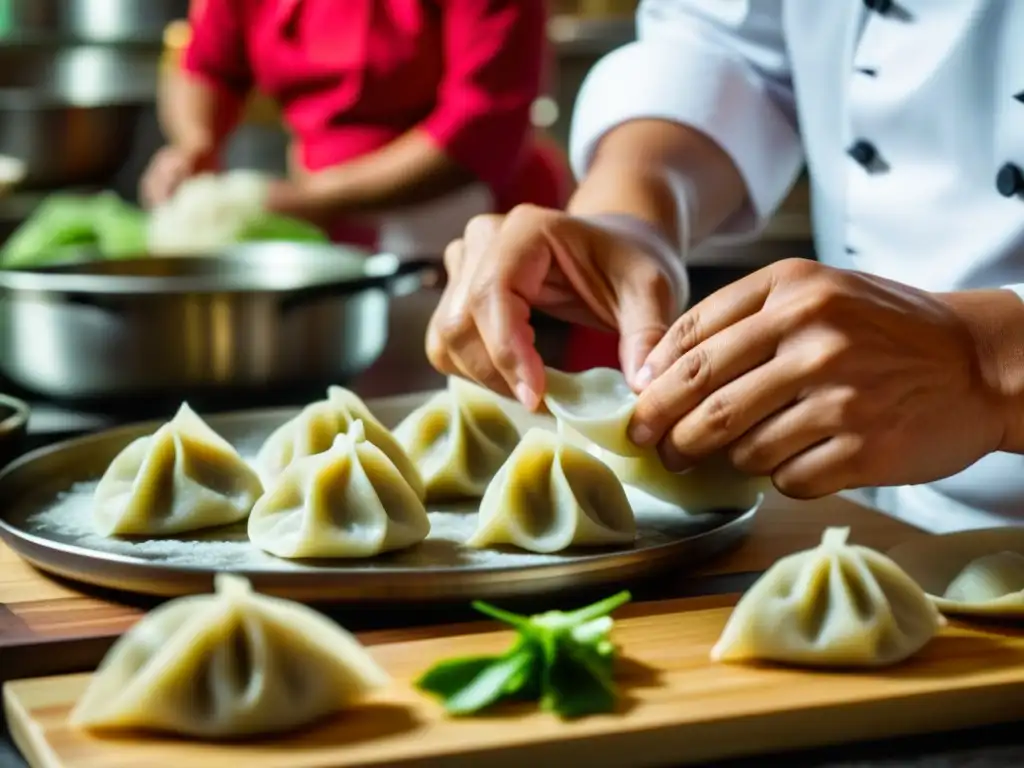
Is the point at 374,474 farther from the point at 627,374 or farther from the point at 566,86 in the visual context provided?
the point at 566,86

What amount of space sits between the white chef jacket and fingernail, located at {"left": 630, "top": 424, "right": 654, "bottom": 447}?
357 millimetres

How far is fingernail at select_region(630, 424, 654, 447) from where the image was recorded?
1293 mm

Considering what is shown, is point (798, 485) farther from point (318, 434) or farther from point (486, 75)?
point (486, 75)

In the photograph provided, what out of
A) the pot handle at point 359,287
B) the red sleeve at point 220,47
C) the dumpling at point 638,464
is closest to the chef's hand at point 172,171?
the red sleeve at point 220,47

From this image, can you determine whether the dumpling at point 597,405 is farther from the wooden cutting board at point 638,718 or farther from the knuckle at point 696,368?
the wooden cutting board at point 638,718

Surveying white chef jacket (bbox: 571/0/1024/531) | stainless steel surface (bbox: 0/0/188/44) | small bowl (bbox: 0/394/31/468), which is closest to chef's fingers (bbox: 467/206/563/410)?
white chef jacket (bbox: 571/0/1024/531)

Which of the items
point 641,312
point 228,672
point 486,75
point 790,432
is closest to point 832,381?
point 790,432

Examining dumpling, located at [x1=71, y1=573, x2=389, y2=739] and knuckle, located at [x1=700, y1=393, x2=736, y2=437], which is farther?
knuckle, located at [x1=700, y1=393, x2=736, y2=437]

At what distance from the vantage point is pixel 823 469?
122cm

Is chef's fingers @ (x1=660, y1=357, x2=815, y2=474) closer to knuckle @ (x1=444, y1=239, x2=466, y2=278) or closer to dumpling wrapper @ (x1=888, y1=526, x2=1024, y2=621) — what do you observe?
dumpling wrapper @ (x1=888, y1=526, x2=1024, y2=621)

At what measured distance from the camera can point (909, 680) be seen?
39.0 inches

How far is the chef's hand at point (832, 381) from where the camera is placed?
1.17m

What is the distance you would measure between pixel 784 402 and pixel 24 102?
126 inches

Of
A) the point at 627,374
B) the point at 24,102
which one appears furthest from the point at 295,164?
the point at 627,374
